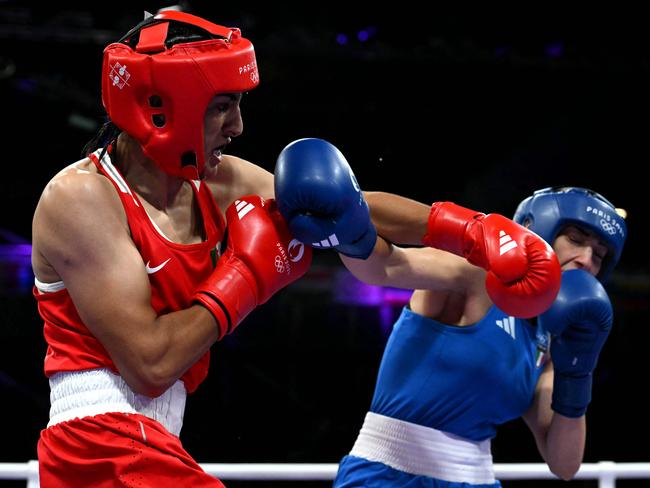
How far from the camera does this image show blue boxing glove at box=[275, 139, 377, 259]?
5.83 ft

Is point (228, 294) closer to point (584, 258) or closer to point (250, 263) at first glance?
point (250, 263)

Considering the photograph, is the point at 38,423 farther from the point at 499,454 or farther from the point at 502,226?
the point at 502,226

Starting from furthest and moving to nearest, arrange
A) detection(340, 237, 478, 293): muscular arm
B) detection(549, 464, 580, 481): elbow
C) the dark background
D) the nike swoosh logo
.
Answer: the dark background
detection(549, 464, 580, 481): elbow
detection(340, 237, 478, 293): muscular arm
the nike swoosh logo

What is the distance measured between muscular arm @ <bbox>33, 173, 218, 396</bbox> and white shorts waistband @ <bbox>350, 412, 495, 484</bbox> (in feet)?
2.72

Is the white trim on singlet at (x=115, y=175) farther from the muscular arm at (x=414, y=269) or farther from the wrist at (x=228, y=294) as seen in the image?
the muscular arm at (x=414, y=269)

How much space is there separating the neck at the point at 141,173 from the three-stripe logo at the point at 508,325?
3.32 feet

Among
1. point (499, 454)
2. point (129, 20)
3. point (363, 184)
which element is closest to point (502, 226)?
point (363, 184)

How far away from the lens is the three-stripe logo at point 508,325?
2.36 metres

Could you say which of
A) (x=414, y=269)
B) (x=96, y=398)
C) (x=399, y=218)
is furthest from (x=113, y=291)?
(x=414, y=269)

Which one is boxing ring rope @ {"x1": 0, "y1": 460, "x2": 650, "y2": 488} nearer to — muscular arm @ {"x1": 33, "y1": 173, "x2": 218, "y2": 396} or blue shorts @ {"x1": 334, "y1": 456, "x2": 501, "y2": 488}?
blue shorts @ {"x1": 334, "y1": 456, "x2": 501, "y2": 488}

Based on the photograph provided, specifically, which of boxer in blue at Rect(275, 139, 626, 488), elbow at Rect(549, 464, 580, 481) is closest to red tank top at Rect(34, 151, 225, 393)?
boxer in blue at Rect(275, 139, 626, 488)

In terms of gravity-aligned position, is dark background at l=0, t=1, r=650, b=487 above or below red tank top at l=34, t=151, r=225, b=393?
below

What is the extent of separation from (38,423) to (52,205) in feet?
14.3

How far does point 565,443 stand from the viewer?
2.50 meters
